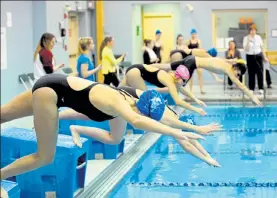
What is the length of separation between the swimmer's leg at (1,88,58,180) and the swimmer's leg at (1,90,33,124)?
6cm

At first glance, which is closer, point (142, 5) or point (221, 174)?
point (221, 174)

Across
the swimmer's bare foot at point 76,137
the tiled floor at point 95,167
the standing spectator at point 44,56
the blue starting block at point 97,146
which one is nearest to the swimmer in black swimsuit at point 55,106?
the swimmer's bare foot at point 76,137

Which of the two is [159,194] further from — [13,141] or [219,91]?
[219,91]

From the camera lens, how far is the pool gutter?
Answer: 611 cm

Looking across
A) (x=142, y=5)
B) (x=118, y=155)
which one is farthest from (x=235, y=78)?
(x=142, y=5)

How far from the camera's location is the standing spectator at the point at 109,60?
35.7 ft

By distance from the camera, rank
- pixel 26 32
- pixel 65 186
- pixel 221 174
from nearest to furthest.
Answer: pixel 65 186, pixel 221 174, pixel 26 32

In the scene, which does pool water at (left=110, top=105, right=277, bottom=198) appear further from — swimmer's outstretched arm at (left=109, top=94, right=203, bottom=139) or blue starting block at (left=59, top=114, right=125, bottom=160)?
swimmer's outstretched arm at (left=109, top=94, right=203, bottom=139)

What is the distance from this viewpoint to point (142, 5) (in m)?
19.8

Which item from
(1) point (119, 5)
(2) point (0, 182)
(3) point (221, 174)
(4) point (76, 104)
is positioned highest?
(1) point (119, 5)

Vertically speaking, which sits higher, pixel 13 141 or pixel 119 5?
pixel 119 5

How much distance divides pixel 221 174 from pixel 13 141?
2.42 metres

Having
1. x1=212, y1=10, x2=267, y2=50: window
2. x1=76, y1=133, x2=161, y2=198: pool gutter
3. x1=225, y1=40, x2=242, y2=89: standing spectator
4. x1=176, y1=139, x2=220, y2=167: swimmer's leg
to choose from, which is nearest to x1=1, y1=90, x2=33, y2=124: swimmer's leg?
x1=76, y1=133, x2=161, y2=198: pool gutter

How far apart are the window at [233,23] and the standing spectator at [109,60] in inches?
184
